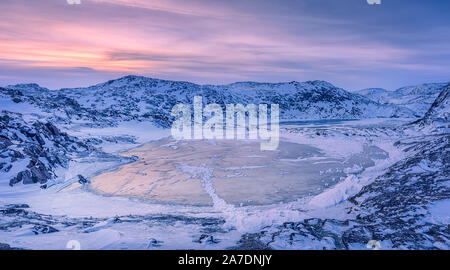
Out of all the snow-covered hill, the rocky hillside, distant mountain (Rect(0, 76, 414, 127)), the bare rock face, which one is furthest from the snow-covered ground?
Answer: distant mountain (Rect(0, 76, 414, 127))

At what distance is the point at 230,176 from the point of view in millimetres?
18156

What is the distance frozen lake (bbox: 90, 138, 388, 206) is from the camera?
13859 millimetres

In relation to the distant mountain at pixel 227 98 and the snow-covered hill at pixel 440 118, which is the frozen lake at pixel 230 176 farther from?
the distant mountain at pixel 227 98

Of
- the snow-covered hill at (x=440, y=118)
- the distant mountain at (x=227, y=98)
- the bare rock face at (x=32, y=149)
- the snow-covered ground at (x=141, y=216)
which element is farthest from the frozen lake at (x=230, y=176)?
the distant mountain at (x=227, y=98)

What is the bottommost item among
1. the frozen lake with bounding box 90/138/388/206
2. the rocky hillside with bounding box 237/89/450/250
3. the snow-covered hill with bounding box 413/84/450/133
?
the frozen lake with bounding box 90/138/388/206

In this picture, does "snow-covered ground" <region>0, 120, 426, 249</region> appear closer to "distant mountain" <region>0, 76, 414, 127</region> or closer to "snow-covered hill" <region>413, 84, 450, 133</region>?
"snow-covered hill" <region>413, 84, 450, 133</region>

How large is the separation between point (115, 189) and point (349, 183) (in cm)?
1205

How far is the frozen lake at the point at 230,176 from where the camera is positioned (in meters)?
13.9

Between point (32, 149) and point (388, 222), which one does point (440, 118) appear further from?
point (32, 149)

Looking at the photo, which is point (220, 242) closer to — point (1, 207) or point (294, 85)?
point (1, 207)

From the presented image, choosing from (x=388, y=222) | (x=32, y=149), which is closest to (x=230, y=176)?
(x=388, y=222)

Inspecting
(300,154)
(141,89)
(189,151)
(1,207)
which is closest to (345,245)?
(1,207)

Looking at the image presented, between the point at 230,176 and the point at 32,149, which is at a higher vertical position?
the point at 32,149

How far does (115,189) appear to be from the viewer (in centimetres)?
1523
